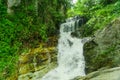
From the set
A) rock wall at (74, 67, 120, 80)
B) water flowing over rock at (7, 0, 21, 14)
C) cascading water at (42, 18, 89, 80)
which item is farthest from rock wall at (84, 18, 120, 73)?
water flowing over rock at (7, 0, 21, 14)

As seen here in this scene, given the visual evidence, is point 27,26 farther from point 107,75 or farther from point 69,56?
point 107,75

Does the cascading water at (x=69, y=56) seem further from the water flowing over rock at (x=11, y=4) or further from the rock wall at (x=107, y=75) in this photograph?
the rock wall at (x=107, y=75)

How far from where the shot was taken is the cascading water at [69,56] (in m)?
15.6

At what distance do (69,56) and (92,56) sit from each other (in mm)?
3042

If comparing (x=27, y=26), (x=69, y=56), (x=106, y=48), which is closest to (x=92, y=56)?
(x=106, y=48)

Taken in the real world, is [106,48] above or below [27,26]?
below

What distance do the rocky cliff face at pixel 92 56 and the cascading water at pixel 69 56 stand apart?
441 millimetres

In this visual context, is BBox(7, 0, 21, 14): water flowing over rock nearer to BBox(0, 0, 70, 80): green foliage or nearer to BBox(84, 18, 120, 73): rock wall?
BBox(0, 0, 70, 80): green foliage

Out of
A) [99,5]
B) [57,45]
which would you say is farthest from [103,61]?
[99,5]

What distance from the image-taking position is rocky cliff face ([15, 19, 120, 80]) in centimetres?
1307

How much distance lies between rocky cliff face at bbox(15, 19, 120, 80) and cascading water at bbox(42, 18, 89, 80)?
44 centimetres

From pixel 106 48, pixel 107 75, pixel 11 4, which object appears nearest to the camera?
pixel 107 75

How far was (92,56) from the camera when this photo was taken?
14.2 meters

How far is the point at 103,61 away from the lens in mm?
13375
